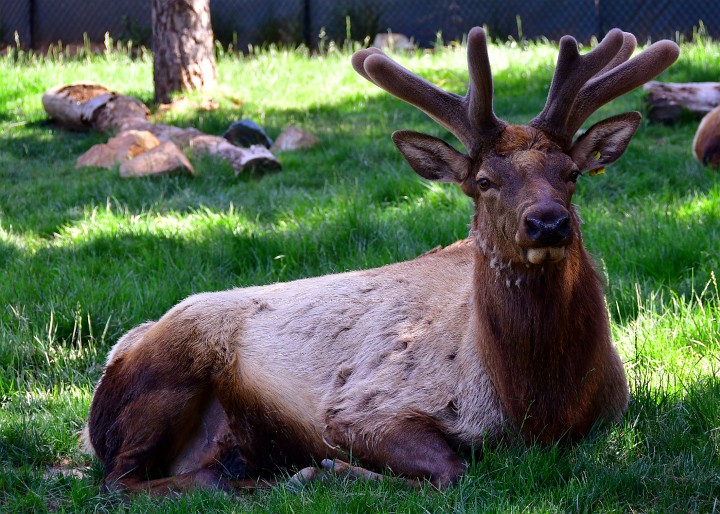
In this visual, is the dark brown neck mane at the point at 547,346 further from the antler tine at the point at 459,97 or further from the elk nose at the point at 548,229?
the antler tine at the point at 459,97

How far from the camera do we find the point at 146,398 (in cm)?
527

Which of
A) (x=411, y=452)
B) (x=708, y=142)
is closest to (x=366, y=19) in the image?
(x=708, y=142)

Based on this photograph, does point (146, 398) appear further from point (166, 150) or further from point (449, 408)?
point (166, 150)

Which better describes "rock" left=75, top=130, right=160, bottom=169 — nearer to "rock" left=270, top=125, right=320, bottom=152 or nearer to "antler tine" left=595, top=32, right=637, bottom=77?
"rock" left=270, top=125, right=320, bottom=152

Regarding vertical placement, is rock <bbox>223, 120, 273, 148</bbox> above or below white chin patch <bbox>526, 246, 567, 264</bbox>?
below

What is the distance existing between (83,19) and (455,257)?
14.6 metres

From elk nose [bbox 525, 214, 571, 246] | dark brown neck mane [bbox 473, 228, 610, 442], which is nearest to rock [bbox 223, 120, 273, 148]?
dark brown neck mane [bbox 473, 228, 610, 442]

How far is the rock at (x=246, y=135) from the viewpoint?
11.0m

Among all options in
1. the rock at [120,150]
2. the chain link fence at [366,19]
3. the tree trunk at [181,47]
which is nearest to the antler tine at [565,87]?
the rock at [120,150]

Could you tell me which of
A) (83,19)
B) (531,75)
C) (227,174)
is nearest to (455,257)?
(227,174)

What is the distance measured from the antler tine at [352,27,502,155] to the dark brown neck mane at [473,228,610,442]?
0.65 meters

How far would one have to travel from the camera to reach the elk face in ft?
14.2

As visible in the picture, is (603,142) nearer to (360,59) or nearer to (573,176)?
(573,176)

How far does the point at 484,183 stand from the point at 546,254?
0.57m
